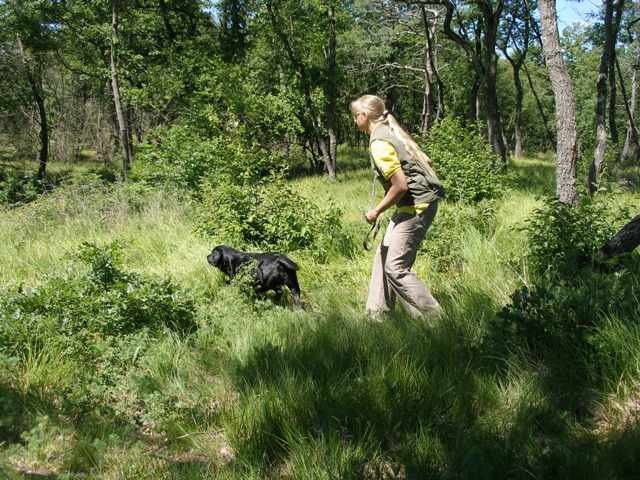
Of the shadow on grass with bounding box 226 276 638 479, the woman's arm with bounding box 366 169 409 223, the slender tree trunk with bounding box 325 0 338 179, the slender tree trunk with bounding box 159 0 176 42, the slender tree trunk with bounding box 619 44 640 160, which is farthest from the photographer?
the slender tree trunk with bounding box 619 44 640 160

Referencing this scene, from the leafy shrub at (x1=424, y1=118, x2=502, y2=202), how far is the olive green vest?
5457 millimetres

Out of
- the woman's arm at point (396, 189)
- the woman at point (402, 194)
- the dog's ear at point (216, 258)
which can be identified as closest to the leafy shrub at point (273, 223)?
the dog's ear at point (216, 258)

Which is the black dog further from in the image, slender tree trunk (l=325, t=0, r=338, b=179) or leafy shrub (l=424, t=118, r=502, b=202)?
slender tree trunk (l=325, t=0, r=338, b=179)

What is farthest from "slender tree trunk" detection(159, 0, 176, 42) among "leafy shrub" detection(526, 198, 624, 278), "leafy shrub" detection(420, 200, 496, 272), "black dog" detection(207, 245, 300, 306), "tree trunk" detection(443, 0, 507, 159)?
"leafy shrub" detection(526, 198, 624, 278)

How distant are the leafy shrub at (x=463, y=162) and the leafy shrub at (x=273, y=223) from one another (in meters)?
3.20

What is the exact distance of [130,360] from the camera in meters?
3.70

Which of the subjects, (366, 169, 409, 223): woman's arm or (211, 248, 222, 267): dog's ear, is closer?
(366, 169, 409, 223): woman's arm

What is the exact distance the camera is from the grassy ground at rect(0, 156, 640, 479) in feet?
7.84

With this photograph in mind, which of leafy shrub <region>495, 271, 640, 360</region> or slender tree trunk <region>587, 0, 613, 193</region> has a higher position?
slender tree trunk <region>587, 0, 613, 193</region>

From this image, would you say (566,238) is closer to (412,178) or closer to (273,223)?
(412,178)

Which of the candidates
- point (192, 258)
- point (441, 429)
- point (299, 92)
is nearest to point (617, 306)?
point (441, 429)

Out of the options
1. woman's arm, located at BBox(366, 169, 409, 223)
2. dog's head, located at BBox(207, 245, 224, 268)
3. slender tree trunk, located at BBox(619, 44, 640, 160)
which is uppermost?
slender tree trunk, located at BBox(619, 44, 640, 160)

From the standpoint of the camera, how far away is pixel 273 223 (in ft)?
22.1

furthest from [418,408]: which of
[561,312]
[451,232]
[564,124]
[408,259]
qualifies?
[564,124]
